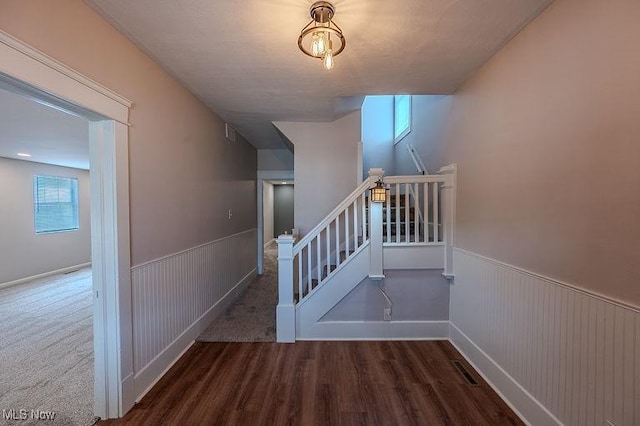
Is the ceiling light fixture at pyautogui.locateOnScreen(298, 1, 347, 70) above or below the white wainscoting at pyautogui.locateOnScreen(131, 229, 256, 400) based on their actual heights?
above

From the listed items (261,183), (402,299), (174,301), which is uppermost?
(261,183)

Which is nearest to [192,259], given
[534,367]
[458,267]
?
[458,267]

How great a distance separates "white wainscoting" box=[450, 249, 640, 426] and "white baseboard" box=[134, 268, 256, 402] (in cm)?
274

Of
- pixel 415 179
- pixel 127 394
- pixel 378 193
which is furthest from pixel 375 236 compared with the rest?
pixel 127 394

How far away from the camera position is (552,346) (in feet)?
5.15

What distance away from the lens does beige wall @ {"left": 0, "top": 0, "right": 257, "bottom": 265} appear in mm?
1343

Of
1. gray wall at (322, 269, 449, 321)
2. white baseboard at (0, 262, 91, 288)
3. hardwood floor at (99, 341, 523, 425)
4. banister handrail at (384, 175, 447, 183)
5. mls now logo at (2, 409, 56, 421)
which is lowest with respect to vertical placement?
hardwood floor at (99, 341, 523, 425)

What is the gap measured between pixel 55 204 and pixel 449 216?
7.59 meters

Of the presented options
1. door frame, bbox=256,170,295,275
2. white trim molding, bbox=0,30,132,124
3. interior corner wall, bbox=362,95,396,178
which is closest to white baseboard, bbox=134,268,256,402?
door frame, bbox=256,170,295,275

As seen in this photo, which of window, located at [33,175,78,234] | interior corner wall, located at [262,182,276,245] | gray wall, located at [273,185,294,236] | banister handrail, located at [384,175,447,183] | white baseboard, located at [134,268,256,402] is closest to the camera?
white baseboard, located at [134,268,256,402]

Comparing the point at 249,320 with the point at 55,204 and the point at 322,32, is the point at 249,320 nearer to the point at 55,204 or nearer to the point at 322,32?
the point at 322,32

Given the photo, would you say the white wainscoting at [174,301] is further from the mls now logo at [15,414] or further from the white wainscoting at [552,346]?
the white wainscoting at [552,346]

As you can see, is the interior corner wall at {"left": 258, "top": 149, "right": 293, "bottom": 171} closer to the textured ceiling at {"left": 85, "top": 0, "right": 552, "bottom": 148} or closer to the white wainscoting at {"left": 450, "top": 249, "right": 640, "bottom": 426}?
the textured ceiling at {"left": 85, "top": 0, "right": 552, "bottom": 148}

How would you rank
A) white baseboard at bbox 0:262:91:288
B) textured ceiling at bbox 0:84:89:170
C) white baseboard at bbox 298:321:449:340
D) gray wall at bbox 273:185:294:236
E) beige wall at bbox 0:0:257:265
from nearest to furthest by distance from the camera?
beige wall at bbox 0:0:257:265
textured ceiling at bbox 0:84:89:170
white baseboard at bbox 298:321:449:340
white baseboard at bbox 0:262:91:288
gray wall at bbox 273:185:294:236
